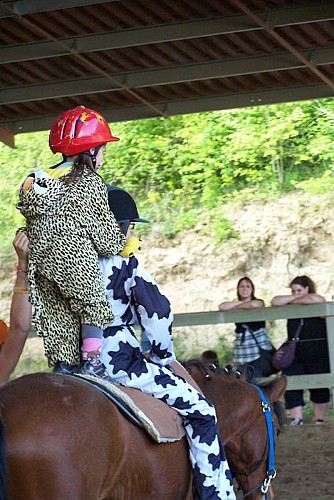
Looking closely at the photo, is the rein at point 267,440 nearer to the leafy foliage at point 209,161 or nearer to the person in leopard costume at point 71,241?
the person in leopard costume at point 71,241

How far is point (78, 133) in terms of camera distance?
4.71 m

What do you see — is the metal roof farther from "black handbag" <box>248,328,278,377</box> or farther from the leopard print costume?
the leopard print costume

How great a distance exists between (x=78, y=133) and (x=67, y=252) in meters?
0.57

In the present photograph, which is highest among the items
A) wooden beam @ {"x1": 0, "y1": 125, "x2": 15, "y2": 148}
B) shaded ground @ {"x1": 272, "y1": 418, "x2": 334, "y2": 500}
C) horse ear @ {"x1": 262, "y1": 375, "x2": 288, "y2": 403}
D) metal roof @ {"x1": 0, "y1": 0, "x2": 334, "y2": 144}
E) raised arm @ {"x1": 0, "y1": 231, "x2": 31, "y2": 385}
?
metal roof @ {"x1": 0, "y1": 0, "x2": 334, "y2": 144}

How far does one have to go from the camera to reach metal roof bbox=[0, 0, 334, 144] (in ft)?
35.7

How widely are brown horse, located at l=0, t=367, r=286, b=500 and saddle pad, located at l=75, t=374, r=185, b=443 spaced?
0.05 meters

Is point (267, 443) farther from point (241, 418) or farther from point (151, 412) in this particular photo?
point (151, 412)

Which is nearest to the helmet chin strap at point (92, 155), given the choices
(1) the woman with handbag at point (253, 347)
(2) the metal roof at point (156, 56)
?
(2) the metal roof at point (156, 56)

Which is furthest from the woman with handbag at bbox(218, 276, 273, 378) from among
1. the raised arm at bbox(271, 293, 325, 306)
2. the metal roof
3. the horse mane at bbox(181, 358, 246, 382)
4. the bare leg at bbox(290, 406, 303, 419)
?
the horse mane at bbox(181, 358, 246, 382)

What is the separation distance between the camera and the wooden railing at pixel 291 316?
35.9 feet

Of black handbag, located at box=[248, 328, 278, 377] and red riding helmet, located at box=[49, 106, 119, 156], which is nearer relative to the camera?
→ red riding helmet, located at box=[49, 106, 119, 156]

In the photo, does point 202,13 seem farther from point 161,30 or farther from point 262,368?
point 262,368

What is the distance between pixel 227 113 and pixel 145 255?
13.6 feet

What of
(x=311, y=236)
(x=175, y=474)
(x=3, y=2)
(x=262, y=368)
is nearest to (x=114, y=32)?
(x=3, y=2)
